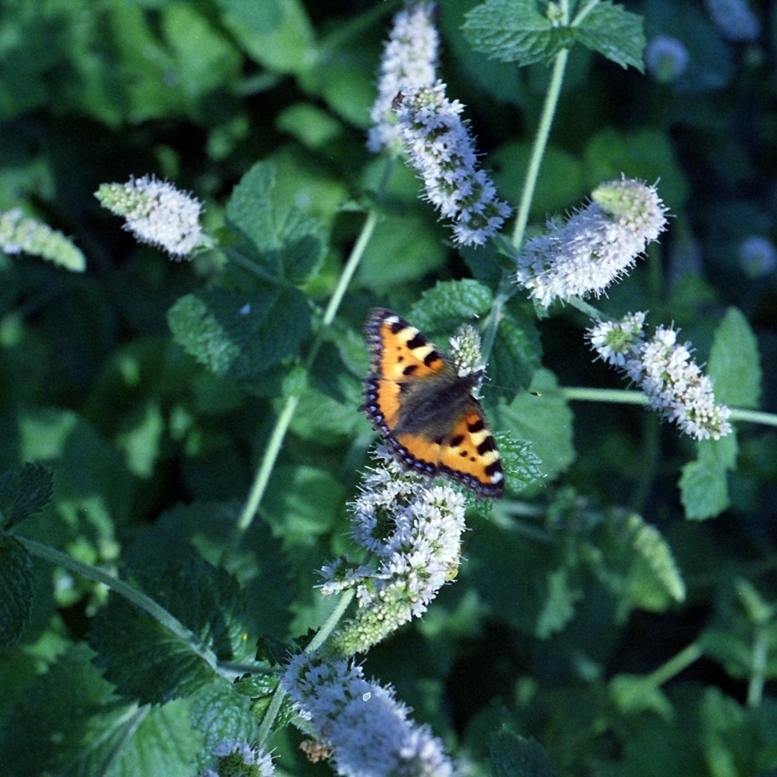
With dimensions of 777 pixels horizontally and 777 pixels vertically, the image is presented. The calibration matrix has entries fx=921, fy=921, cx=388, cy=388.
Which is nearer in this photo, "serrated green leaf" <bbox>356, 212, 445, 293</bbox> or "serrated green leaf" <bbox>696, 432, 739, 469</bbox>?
"serrated green leaf" <bbox>696, 432, 739, 469</bbox>

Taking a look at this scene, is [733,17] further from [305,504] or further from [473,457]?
[473,457]

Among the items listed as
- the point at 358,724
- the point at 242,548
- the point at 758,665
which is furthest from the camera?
the point at 758,665

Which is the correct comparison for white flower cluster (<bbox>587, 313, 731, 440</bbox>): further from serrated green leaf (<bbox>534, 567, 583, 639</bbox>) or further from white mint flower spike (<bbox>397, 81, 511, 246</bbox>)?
serrated green leaf (<bbox>534, 567, 583, 639</bbox>)

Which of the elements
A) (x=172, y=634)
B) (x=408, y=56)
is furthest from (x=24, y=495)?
(x=408, y=56)

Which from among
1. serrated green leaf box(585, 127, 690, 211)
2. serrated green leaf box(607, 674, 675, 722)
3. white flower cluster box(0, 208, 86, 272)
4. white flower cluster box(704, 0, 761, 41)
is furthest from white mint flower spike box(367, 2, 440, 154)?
serrated green leaf box(607, 674, 675, 722)

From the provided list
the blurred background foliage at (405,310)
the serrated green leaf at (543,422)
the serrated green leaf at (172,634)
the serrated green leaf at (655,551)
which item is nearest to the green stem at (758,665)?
the blurred background foliage at (405,310)
